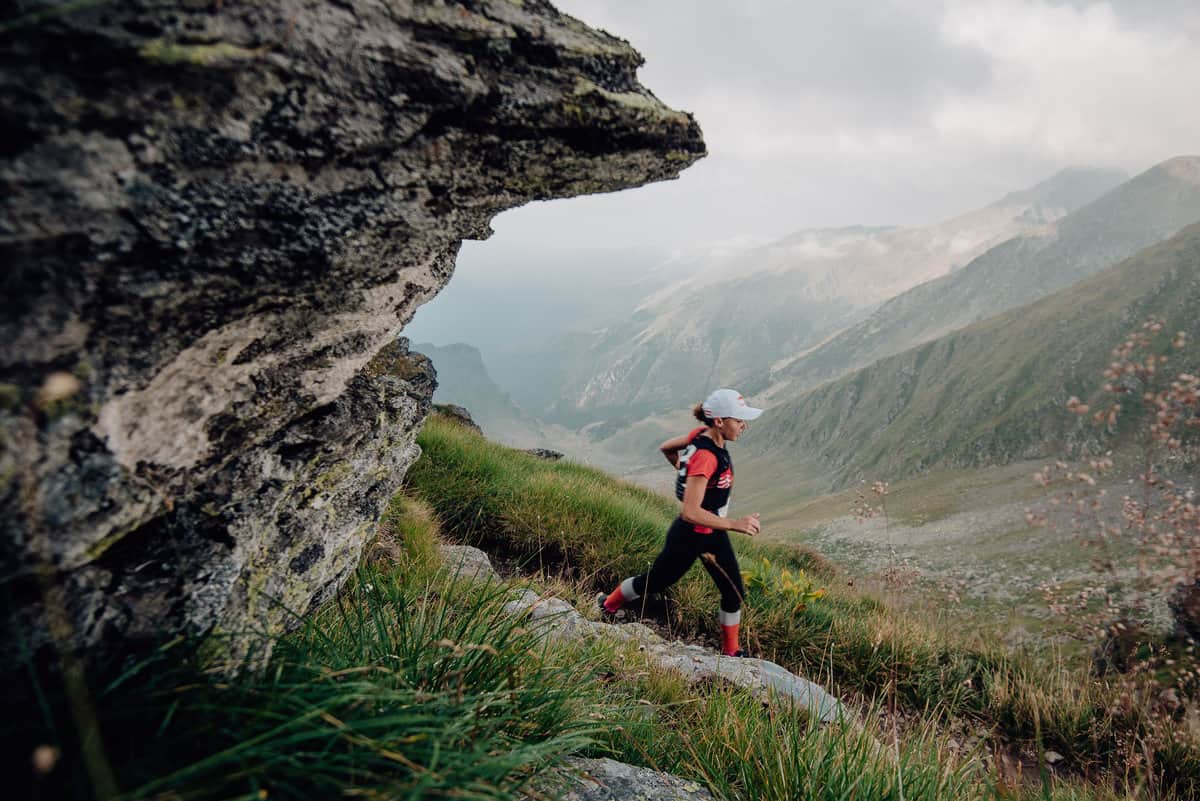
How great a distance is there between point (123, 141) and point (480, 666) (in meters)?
2.55

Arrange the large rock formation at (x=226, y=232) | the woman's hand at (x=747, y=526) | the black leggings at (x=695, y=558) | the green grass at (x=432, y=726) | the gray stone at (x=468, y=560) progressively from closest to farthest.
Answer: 1. the large rock formation at (x=226, y=232)
2. the green grass at (x=432, y=726)
3. the woman's hand at (x=747, y=526)
4. the gray stone at (x=468, y=560)
5. the black leggings at (x=695, y=558)

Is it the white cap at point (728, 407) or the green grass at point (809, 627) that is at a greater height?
the white cap at point (728, 407)

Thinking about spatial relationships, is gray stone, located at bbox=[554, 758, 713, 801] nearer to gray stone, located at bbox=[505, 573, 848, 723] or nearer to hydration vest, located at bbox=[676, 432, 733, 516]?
gray stone, located at bbox=[505, 573, 848, 723]

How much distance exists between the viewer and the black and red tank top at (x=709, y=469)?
22.2 ft

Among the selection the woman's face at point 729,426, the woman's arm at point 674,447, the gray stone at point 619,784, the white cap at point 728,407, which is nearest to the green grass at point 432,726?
the gray stone at point 619,784

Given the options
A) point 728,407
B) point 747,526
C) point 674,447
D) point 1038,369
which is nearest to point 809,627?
point 747,526

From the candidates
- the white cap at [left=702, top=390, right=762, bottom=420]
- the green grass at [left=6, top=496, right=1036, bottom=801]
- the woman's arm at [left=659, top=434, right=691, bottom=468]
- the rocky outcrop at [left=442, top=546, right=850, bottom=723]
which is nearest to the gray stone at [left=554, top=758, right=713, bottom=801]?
the green grass at [left=6, top=496, right=1036, bottom=801]

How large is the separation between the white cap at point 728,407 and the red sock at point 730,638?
8.67 ft

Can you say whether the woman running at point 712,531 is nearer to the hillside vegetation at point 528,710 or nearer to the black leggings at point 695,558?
the black leggings at point 695,558

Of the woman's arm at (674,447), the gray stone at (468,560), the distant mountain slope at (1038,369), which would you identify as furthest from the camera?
the distant mountain slope at (1038,369)

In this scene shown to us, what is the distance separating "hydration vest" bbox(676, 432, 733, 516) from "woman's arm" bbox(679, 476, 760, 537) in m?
0.18

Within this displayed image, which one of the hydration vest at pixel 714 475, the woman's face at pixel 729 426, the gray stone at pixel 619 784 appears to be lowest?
the gray stone at pixel 619 784

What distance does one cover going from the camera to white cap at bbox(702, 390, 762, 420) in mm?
6938

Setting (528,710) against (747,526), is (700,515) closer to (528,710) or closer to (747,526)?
(747,526)
